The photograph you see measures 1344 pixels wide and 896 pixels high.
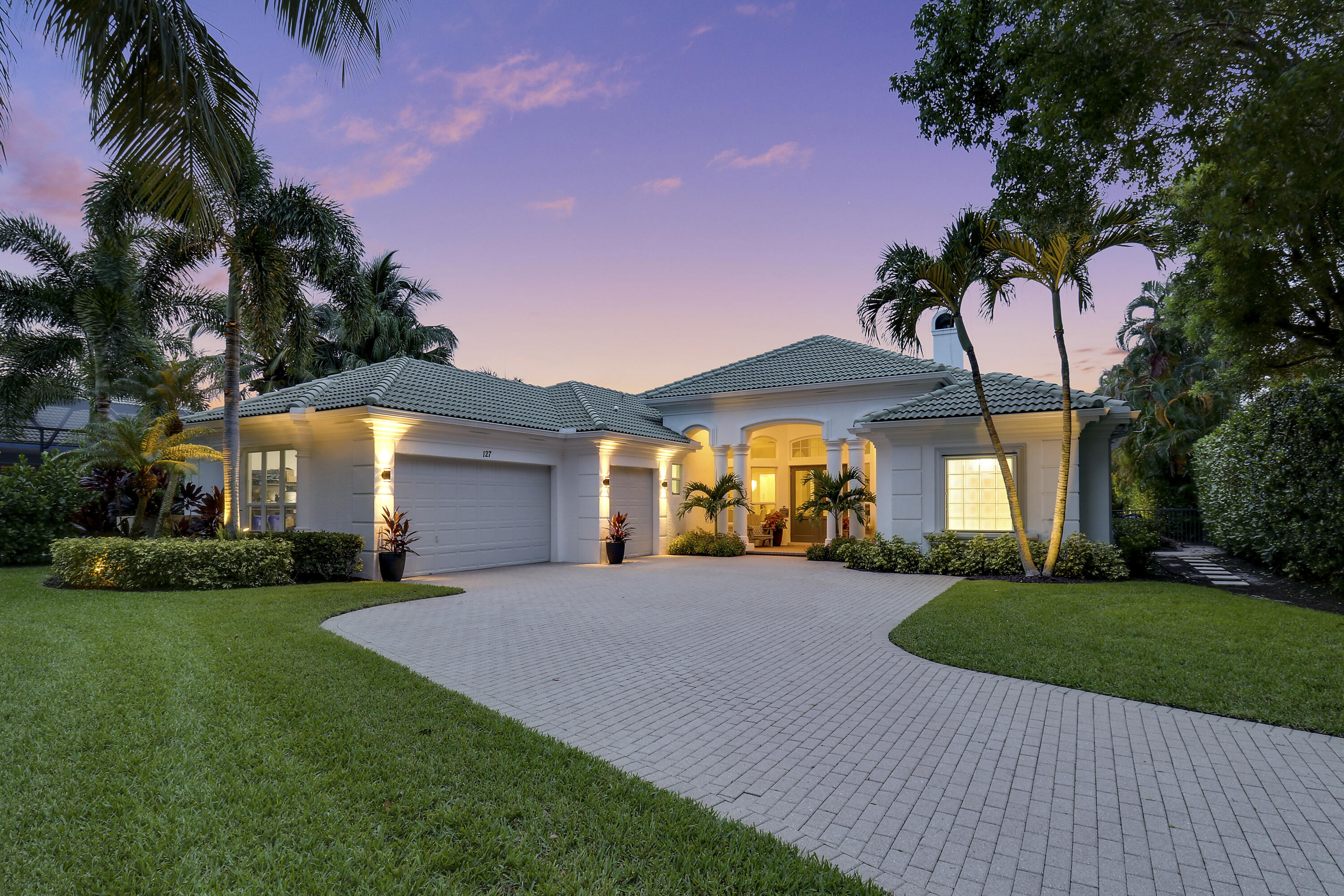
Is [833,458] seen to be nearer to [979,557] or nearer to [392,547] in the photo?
[979,557]

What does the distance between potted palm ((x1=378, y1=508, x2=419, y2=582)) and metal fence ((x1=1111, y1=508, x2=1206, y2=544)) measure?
2145 centimetres

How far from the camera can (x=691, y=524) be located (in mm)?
19125

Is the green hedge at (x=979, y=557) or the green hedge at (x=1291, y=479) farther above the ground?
the green hedge at (x=1291, y=479)

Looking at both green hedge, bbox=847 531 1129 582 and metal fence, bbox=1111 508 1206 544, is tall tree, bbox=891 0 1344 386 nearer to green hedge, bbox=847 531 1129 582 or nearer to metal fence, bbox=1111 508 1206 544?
green hedge, bbox=847 531 1129 582

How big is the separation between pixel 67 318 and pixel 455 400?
11782 mm

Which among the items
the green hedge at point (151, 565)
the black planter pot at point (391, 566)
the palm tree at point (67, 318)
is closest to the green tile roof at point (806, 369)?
the black planter pot at point (391, 566)

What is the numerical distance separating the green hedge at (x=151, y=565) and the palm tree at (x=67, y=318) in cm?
690

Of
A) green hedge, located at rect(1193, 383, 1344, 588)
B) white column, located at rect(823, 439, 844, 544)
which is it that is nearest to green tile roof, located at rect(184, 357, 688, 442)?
white column, located at rect(823, 439, 844, 544)

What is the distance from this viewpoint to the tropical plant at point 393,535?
12.1 meters

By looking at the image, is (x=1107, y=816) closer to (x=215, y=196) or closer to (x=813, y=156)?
(x=215, y=196)

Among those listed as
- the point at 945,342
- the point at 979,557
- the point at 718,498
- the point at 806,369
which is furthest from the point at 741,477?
the point at 945,342

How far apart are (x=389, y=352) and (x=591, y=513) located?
16395 mm

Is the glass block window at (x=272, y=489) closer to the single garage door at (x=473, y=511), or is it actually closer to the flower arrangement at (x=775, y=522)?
the single garage door at (x=473, y=511)

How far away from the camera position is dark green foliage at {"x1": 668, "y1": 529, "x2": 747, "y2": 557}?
17.4 m
